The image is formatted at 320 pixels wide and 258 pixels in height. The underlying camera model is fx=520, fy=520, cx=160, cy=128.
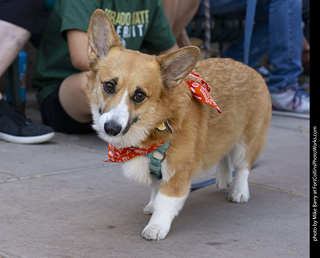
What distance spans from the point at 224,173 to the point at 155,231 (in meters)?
1.12

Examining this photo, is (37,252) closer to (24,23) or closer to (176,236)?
(176,236)

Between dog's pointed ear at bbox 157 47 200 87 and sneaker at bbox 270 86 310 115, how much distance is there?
4.10 m

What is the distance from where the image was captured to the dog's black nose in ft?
8.02

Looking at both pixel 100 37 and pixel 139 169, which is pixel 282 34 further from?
pixel 139 169

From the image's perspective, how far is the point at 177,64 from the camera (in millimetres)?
2727

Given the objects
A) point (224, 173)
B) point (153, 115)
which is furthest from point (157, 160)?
point (224, 173)

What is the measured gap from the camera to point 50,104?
487 cm

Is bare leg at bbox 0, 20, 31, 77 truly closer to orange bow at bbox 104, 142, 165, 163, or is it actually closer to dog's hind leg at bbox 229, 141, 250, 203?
orange bow at bbox 104, 142, 165, 163

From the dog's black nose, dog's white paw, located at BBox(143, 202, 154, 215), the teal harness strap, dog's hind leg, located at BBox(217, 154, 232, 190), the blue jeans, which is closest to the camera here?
the dog's black nose

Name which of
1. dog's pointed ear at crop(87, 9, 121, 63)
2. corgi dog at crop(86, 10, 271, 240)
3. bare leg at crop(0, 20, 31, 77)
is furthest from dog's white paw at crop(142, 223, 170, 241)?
bare leg at crop(0, 20, 31, 77)

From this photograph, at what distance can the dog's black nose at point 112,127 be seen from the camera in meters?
2.44

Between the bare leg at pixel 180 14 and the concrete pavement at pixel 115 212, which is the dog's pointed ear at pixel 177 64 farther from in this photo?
the bare leg at pixel 180 14
